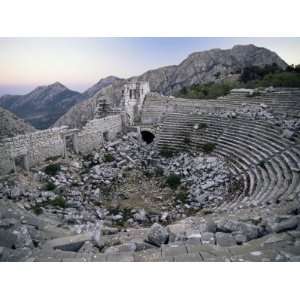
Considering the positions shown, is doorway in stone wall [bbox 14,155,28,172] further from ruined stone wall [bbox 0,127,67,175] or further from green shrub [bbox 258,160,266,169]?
green shrub [bbox 258,160,266,169]

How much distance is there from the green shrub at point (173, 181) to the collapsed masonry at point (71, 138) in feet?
14.7

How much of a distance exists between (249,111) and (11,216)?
11.6 metres

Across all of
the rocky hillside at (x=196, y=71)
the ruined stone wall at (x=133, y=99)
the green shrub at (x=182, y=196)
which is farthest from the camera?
the rocky hillside at (x=196, y=71)

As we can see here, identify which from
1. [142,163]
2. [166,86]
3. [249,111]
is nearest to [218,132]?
[249,111]

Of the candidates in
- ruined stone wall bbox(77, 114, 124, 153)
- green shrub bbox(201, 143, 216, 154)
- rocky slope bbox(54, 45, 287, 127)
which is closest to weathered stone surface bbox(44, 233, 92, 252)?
ruined stone wall bbox(77, 114, 124, 153)

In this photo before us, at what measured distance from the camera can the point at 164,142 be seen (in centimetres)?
1636

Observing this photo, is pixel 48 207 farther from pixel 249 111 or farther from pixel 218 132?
pixel 249 111

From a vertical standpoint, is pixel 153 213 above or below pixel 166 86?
below

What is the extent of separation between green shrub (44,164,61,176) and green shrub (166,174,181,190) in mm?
3975

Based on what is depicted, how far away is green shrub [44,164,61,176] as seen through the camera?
12.1m

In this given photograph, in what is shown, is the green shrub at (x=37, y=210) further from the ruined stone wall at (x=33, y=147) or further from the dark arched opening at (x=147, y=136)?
the dark arched opening at (x=147, y=136)

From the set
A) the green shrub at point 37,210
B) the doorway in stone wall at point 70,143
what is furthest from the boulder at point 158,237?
the doorway in stone wall at point 70,143

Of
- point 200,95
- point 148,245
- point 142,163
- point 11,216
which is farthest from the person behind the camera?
point 200,95

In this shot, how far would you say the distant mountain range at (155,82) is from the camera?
53.8ft
